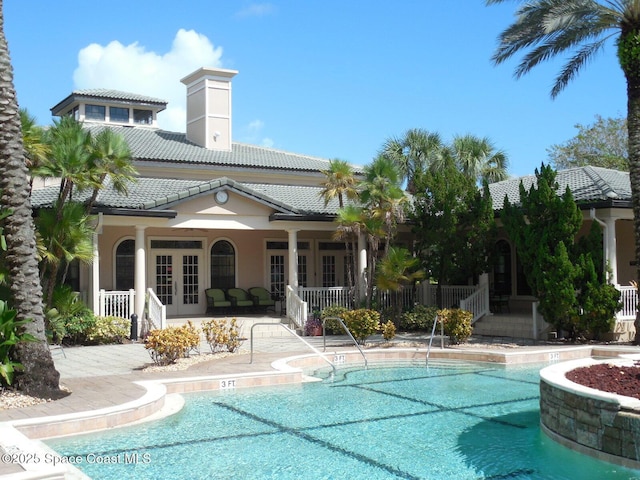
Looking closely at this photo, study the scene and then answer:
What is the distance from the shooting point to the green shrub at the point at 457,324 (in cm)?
1777

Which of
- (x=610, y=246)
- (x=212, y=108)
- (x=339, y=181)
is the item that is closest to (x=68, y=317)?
(x=339, y=181)

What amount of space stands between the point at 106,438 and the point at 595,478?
565cm

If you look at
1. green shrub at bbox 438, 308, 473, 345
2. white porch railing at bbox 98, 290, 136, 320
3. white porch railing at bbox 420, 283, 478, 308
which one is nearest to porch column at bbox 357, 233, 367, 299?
white porch railing at bbox 420, 283, 478, 308

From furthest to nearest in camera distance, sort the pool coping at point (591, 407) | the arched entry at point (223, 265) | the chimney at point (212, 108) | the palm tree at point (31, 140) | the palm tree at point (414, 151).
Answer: the palm tree at point (414, 151), the chimney at point (212, 108), the arched entry at point (223, 265), the palm tree at point (31, 140), the pool coping at point (591, 407)

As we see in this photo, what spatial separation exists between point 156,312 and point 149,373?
640 cm

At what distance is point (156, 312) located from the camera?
19.2m

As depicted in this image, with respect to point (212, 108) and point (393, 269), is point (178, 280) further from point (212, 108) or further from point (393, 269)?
point (212, 108)

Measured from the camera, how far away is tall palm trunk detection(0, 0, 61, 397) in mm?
10172

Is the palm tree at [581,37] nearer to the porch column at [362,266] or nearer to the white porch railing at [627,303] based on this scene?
the white porch railing at [627,303]

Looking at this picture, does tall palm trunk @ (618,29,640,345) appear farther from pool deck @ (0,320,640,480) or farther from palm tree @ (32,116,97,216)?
palm tree @ (32,116,97,216)

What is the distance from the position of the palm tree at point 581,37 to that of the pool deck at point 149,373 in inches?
159

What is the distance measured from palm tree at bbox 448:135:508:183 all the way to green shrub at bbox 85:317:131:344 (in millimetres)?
22872

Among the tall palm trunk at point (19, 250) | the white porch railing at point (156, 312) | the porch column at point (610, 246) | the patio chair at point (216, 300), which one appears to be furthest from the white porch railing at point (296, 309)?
the tall palm trunk at point (19, 250)

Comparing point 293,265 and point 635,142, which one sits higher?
point 635,142
